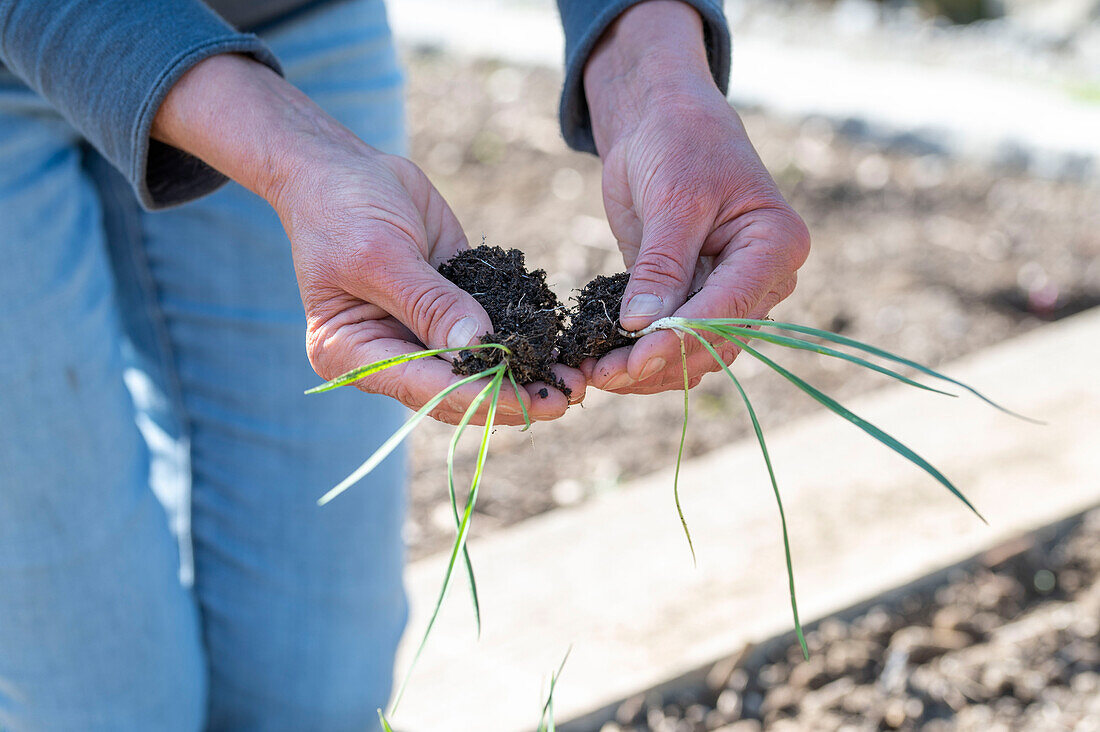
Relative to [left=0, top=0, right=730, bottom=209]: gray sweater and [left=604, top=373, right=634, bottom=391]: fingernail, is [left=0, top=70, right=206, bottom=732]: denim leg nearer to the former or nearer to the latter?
[left=0, top=0, right=730, bottom=209]: gray sweater

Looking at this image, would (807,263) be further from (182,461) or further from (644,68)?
(182,461)

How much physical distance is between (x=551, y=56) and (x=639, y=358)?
3881 millimetres

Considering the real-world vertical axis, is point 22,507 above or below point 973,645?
Answer: above

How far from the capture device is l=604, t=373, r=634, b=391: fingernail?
1.04 m

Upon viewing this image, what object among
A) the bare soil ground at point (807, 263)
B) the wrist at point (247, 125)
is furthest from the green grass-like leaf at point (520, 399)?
the bare soil ground at point (807, 263)

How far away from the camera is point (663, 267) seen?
1.05 m

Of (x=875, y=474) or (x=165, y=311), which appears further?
(x=875, y=474)

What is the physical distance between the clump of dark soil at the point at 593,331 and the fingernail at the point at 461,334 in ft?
0.49

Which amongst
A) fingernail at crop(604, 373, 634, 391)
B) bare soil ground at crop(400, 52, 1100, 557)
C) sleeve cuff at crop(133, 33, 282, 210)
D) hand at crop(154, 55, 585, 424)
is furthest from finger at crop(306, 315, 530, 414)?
bare soil ground at crop(400, 52, 1100, 557)

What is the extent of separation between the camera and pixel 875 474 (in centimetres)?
209

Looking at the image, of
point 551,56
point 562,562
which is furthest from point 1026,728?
point 551,56

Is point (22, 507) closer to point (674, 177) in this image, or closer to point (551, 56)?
point (674, 177)

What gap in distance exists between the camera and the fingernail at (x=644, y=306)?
1.02 metres

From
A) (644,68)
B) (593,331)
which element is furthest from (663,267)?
(644,68)
